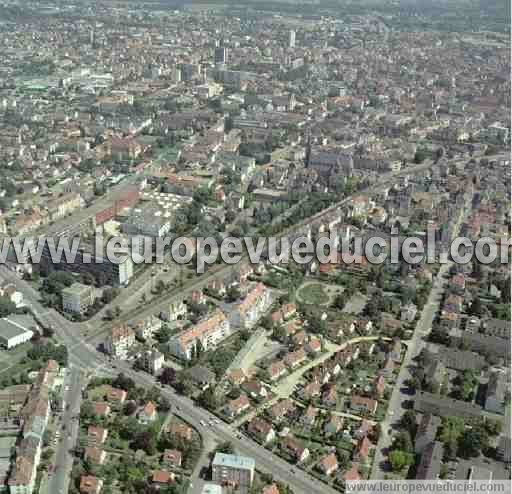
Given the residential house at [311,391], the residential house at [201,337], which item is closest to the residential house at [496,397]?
the residential house at [311,391]

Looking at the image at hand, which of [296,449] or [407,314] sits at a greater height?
[407,314]

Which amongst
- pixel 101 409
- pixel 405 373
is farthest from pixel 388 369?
pixel 101 409

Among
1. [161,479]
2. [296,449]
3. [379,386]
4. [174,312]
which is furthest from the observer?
[174,312]

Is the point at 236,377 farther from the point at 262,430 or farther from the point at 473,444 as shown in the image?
the point at 473,444

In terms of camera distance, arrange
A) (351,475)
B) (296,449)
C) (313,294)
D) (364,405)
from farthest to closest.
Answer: (313,294) → (364,405) → (296,449) → (351,475)

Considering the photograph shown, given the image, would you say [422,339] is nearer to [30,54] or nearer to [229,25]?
[30,54]

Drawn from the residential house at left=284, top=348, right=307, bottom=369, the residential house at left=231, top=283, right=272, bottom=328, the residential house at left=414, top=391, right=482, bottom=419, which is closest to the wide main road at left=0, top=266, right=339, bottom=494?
the residential house at left=284, top=348, right=307, bottom=369

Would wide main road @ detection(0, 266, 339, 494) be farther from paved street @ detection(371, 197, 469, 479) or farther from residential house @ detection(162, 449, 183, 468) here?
paved street @ detection(371, 197, 469, 479)

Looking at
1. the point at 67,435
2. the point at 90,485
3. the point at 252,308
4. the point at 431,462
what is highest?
the point at 252,308

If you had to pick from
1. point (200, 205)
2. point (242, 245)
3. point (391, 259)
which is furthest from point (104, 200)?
point (391, 259)
